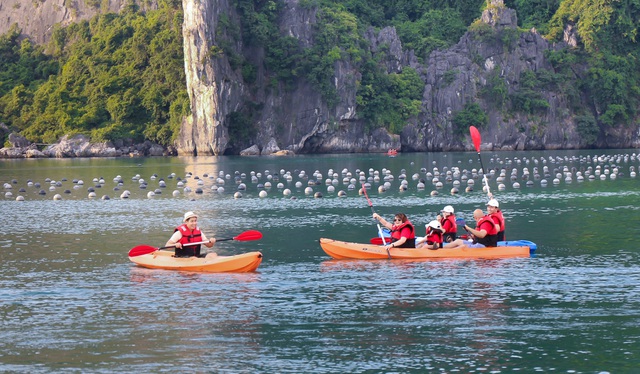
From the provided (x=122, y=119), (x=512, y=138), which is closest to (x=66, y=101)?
(x=122, y=119)

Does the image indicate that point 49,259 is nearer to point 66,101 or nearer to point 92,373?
point 92,373

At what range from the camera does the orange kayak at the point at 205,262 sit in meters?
22.7

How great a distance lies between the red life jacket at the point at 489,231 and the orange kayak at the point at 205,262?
6.24m

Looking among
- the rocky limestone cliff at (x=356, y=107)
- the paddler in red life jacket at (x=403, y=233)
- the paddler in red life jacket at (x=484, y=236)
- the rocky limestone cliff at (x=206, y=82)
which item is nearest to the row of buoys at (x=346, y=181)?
the paddler in red life jacket at (x=484, y=236)

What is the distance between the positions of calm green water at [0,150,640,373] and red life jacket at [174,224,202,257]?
843 millimetres

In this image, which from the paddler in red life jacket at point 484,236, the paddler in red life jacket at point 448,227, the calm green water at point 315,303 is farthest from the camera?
the paddler in red life jacket at point 448,227

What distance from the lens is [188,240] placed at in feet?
77.9

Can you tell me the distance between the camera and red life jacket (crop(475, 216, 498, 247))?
25328mm

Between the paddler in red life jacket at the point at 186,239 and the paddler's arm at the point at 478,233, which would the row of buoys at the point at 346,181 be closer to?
the paddler's arm at the point at 478,233

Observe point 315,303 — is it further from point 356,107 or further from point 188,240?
point 356,107

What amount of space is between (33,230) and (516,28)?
89.0m

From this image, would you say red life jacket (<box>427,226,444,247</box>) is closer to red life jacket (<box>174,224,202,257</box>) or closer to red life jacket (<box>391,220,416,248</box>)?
red life jacket (<box>391,220,416,248</box>)

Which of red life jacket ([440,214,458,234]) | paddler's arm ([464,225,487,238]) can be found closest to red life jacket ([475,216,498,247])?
paddler's arm ([464,225,487,238])

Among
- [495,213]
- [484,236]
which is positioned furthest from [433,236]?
[495,213]
